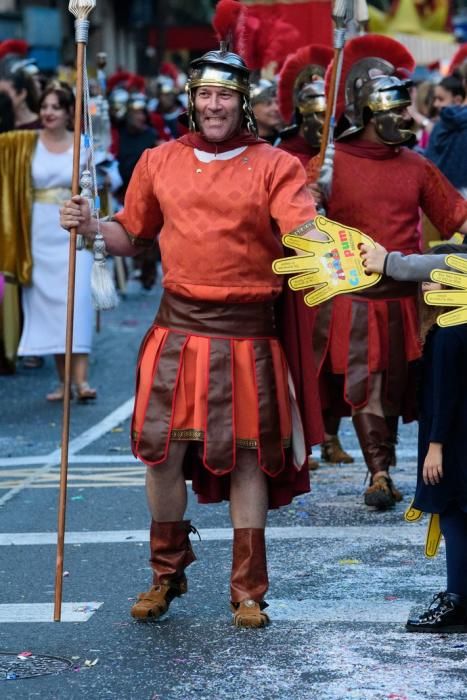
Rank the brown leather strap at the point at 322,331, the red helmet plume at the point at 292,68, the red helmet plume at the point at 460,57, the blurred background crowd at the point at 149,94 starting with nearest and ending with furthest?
1. the brown leather strap at the point at 322,331
2. the red helmet plume at the point at 292,68
3. the blurred background crowd at the point at 149,94
4. the red helmet plume at the point at 460,57

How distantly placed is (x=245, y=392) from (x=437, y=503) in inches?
29.0

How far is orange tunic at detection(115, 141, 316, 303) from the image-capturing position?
5.45 meters

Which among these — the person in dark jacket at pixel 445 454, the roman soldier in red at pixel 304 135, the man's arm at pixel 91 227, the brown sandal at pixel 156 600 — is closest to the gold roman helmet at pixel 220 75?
the man's arm at pixel 91 227

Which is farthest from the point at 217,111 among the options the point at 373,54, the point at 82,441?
the point at 82,441

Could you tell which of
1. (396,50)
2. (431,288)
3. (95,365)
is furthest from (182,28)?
(431,288)

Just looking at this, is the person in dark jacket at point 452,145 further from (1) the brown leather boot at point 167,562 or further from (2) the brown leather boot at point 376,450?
(1) the brown leather boot at point 167,562

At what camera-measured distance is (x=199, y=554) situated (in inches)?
257

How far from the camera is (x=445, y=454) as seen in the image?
5.36m

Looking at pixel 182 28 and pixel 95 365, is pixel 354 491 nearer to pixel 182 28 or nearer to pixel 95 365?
pixel 95 365

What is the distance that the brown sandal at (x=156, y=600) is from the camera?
18.1 ft

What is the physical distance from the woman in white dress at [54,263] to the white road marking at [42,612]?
476cm

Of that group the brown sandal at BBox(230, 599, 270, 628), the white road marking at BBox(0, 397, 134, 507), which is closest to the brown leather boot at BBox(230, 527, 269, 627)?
the brown sandal at BBox(230, 599, 270, 628)

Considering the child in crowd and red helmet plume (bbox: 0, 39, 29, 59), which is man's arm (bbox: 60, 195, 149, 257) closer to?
the child in crowd

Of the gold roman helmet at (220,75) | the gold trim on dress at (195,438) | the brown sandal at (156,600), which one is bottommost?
the brown sandal at (156,600)
